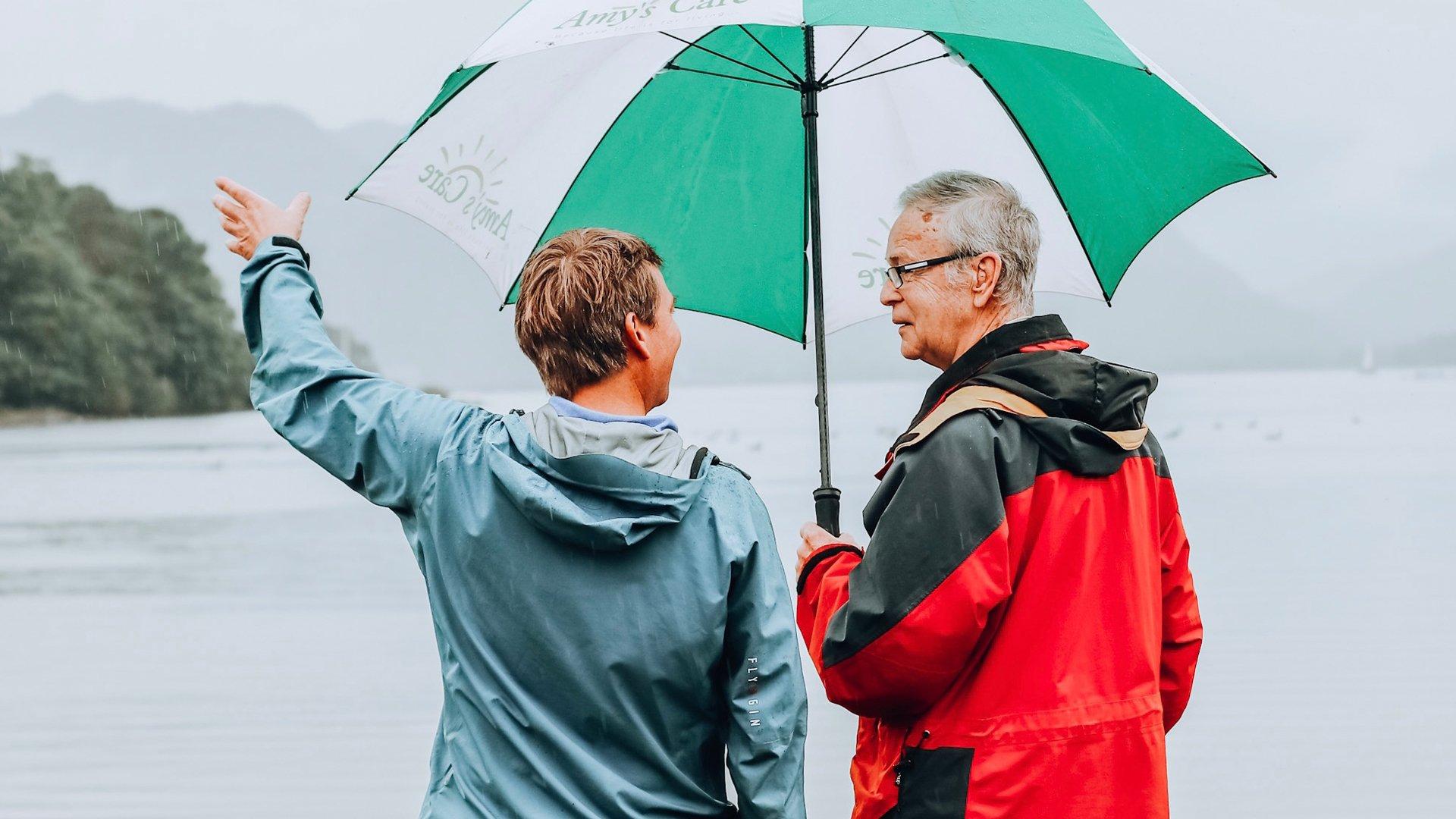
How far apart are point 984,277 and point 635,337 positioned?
0.60 meters

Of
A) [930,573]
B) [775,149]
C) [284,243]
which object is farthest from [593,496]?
[775,149]

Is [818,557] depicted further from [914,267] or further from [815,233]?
[815,233]

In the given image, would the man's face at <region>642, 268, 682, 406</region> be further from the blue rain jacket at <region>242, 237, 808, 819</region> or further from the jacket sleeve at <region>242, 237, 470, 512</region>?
the jacket sleeve at <region>242, 237, 470, 512</region>

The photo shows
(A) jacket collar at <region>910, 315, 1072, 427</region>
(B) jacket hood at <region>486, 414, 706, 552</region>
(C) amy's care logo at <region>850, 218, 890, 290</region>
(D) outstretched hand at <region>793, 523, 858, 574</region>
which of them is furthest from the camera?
(C) amy's care logo at <region>850, 218, 890, 290</region>

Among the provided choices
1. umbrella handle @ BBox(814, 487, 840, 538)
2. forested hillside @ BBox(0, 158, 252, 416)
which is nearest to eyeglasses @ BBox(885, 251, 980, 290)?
umbrella handle @ BBox(814, 487, 840, 538)

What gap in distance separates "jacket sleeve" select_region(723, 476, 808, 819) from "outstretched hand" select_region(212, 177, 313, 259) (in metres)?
0.78

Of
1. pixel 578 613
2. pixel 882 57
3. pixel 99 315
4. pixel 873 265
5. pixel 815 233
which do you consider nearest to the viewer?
pixel 578 613

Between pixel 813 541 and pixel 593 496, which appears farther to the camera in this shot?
pixel 813 541

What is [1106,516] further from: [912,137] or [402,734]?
[402,734]

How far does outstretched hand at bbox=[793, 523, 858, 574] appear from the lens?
7.58ft

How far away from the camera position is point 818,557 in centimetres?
228

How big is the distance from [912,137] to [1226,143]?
722 mm

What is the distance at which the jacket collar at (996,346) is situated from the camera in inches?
86.8

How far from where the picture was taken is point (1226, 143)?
2.82m
